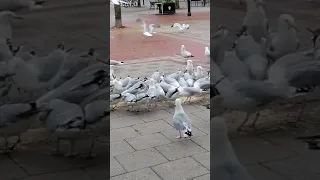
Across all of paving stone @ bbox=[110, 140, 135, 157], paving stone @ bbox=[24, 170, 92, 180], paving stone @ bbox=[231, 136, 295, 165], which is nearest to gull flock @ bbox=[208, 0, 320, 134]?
paving stone @ bbox=[231, 136, 295, 165]

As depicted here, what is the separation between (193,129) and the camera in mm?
4562

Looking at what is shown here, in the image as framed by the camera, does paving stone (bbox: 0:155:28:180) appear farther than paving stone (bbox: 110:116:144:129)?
No

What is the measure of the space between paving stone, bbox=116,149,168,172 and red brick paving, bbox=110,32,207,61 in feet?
19.6

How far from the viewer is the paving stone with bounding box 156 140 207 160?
383 centimetres

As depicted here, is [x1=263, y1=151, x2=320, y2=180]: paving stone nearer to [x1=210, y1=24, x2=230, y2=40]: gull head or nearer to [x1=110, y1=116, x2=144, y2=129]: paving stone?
[x1=210, y1=24, x2=230, y2=40]: gull head

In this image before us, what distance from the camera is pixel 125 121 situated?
494 centimetres

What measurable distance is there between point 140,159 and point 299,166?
1419 millimetres

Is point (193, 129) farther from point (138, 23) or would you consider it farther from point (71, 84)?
point (138, 23)

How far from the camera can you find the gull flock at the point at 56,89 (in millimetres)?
2525

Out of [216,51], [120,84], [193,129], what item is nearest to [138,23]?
[120,84]

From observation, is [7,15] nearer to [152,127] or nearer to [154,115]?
[152,127]

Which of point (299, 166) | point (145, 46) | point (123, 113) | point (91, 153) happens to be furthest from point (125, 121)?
point (145, 46)

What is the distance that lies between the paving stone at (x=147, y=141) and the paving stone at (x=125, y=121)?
1.71 ft

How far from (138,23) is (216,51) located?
15604 mm
